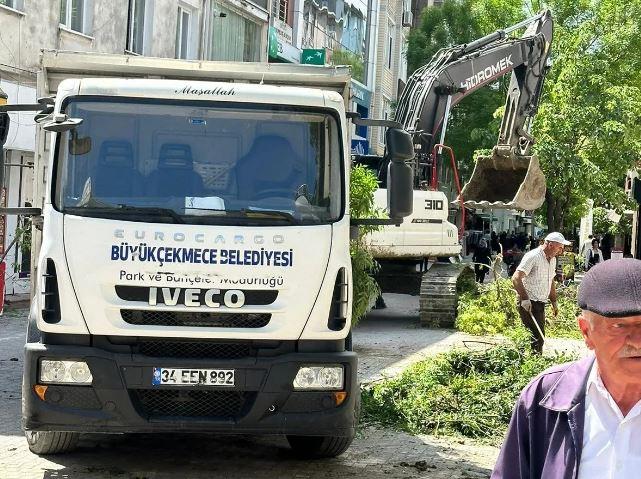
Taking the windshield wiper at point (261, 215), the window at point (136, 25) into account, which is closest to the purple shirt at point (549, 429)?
the windshield wiper at point (261, 215)

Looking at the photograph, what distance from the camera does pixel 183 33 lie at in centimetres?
3150

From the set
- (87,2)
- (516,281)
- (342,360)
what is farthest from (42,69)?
(87,2)

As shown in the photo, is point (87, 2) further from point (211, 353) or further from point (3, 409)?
point (211, 353)

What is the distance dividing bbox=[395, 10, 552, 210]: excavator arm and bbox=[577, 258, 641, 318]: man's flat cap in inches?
713

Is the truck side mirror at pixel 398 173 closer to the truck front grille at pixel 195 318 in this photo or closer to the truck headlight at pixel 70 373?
the truck front grille at pixel 195 318

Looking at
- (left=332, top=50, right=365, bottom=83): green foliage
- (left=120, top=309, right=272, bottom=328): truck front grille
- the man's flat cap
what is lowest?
(left=120, top=309, right=272, bottom=328): truck front grille

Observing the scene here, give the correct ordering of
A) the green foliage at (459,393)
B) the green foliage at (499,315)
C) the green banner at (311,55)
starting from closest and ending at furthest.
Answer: the green foliage at (459,393) → the green foliage at (499,315) → the green banner at (311,55)

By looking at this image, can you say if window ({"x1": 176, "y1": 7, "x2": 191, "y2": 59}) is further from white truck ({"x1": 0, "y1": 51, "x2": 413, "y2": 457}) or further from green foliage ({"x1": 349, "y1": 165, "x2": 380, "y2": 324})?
white truck ({"x1": 0, "y1": 51, "x2": 413, "y2": 457})

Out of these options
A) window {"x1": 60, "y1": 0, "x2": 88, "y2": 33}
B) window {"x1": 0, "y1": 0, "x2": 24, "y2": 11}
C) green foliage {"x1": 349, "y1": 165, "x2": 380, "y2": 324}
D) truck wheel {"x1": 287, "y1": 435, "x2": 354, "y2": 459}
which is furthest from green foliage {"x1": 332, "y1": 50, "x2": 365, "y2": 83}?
truck wheel {"x1": 287, "y1": 435, "x2": 354, "y2": 459}

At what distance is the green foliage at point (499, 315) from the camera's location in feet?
64.1

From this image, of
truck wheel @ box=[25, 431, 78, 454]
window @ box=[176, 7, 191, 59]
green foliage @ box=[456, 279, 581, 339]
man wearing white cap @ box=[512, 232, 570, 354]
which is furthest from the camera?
window @ box=[176, 7, 191, 59]

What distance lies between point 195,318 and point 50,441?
5.13 ft

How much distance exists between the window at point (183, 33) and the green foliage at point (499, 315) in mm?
12787

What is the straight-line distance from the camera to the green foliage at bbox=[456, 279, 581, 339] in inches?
769
